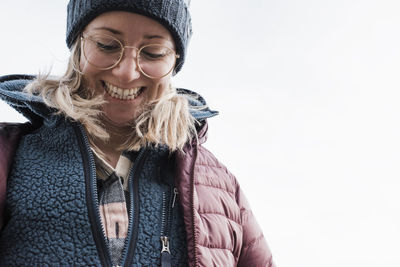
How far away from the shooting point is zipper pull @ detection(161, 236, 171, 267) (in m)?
1.47

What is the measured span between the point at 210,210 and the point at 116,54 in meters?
0.67

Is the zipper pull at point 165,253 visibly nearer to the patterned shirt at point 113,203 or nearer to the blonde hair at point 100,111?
the patterned shirt at point 113,203

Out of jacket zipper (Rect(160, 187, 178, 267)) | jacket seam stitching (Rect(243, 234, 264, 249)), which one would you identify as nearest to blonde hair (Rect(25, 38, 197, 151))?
jacket zipper (Rect(160, 187, 178, 267))

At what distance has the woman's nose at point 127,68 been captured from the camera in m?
1.64

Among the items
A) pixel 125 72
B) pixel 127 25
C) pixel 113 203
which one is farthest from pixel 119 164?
pixel 127 25

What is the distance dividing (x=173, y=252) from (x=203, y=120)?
68 centimetres

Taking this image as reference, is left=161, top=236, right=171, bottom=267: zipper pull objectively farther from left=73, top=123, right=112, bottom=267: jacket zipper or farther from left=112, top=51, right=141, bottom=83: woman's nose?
left=112, top=51, right=141, bottom=83: woman's nose

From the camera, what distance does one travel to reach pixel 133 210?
1.51m

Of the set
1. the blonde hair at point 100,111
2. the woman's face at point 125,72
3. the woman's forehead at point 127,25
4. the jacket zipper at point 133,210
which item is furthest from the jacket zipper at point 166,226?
the woman's forehead at point 127,25

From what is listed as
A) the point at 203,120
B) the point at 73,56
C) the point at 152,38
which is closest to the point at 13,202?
the point at 73,56

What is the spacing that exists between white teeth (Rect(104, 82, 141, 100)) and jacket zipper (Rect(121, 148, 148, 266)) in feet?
0.70

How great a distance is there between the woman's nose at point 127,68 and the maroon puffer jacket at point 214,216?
363mm

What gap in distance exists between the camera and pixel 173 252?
152 centimetres

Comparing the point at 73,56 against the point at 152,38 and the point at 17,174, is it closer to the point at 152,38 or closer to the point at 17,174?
the point at 152,38
